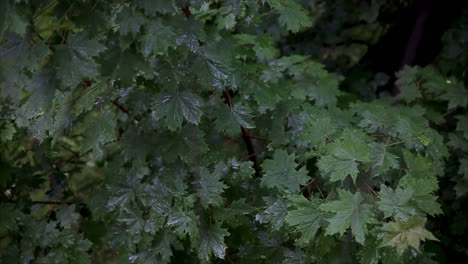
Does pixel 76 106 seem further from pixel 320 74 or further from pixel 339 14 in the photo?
pixel 339 14

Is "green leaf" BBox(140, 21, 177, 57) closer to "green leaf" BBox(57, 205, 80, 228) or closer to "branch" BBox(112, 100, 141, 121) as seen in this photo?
"branch" BBox(112, 100, 141, 121)

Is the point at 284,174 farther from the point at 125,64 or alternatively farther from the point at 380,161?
the point at 125,64

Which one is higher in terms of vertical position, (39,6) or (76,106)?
(39,6)

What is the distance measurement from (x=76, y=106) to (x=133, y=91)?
0.36 m

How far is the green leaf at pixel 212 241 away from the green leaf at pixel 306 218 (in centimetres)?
31

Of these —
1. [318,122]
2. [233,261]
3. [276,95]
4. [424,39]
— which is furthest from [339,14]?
[233,261]

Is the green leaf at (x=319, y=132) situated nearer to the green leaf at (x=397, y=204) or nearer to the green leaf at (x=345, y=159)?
the green leaf at (x=345, y=159)

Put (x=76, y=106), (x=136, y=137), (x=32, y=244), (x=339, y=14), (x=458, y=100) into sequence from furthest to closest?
1. (x=339, y=14)
2. (x=458, y=100)
3. (x=32, y=244)
4. (x=136, y=137)
5. (x=76, y=106)

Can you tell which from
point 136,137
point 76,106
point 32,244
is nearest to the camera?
point 76,106

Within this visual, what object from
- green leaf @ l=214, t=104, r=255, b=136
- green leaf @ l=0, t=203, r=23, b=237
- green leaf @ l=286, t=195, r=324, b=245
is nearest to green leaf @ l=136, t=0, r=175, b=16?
green leaf @ l=214, t=104, r=255, b=136

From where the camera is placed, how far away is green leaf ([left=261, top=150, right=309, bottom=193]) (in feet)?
6.37

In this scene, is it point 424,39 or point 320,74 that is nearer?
point 320,74

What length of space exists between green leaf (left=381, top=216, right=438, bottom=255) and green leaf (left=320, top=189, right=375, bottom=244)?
10cm

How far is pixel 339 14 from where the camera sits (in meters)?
4.00
